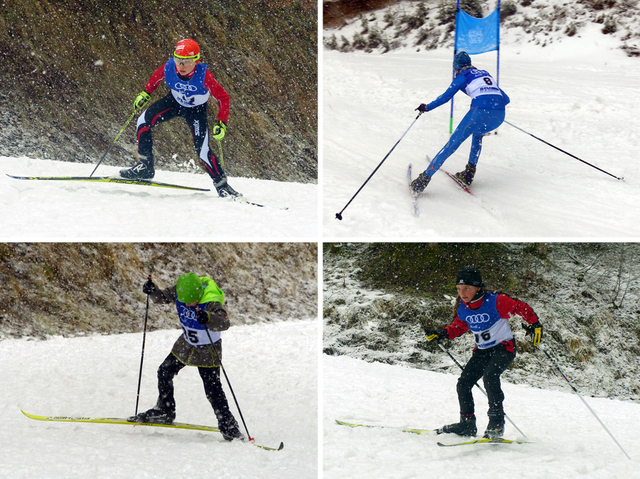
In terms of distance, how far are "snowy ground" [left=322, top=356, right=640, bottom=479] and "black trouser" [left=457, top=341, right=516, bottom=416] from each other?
35 centimetres

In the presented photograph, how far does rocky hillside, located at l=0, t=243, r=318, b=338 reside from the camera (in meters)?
7.73

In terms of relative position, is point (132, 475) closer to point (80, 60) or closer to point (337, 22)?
point (80, 60)

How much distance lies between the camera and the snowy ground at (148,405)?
13.3 ft

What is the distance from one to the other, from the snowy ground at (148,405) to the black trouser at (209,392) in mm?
202

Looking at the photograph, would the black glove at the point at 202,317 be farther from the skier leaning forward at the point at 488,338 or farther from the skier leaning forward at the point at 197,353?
the skier leaning forward at the point at 488,338

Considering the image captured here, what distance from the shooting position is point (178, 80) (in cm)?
530

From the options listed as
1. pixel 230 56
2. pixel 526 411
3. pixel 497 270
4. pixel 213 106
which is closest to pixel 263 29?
pixel 230 56

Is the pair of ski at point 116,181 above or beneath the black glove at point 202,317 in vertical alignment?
above

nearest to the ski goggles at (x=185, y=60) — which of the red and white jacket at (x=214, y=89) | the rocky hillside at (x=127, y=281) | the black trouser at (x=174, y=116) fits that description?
the red and white jacket at (x=214, y=89)

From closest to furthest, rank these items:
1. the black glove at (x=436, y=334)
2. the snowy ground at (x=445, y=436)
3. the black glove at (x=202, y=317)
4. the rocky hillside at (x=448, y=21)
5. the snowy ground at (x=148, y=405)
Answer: the snowy ground at (x=445, y=436) < the snowy ground at (x=148, y=405) < the black glove at (x=202, y=317) < the black glove at (x=436, y=334) < the rocky hillside at (x=448, y=21)

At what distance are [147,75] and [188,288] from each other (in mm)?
7124

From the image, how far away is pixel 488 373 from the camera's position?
14.6 feet

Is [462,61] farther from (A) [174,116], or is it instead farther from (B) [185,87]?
(A) [174,116]

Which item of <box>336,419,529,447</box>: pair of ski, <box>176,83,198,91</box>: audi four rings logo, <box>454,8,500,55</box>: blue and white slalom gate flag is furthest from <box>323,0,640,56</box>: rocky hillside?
<box>336,419,529,447</box>: pair of ski
